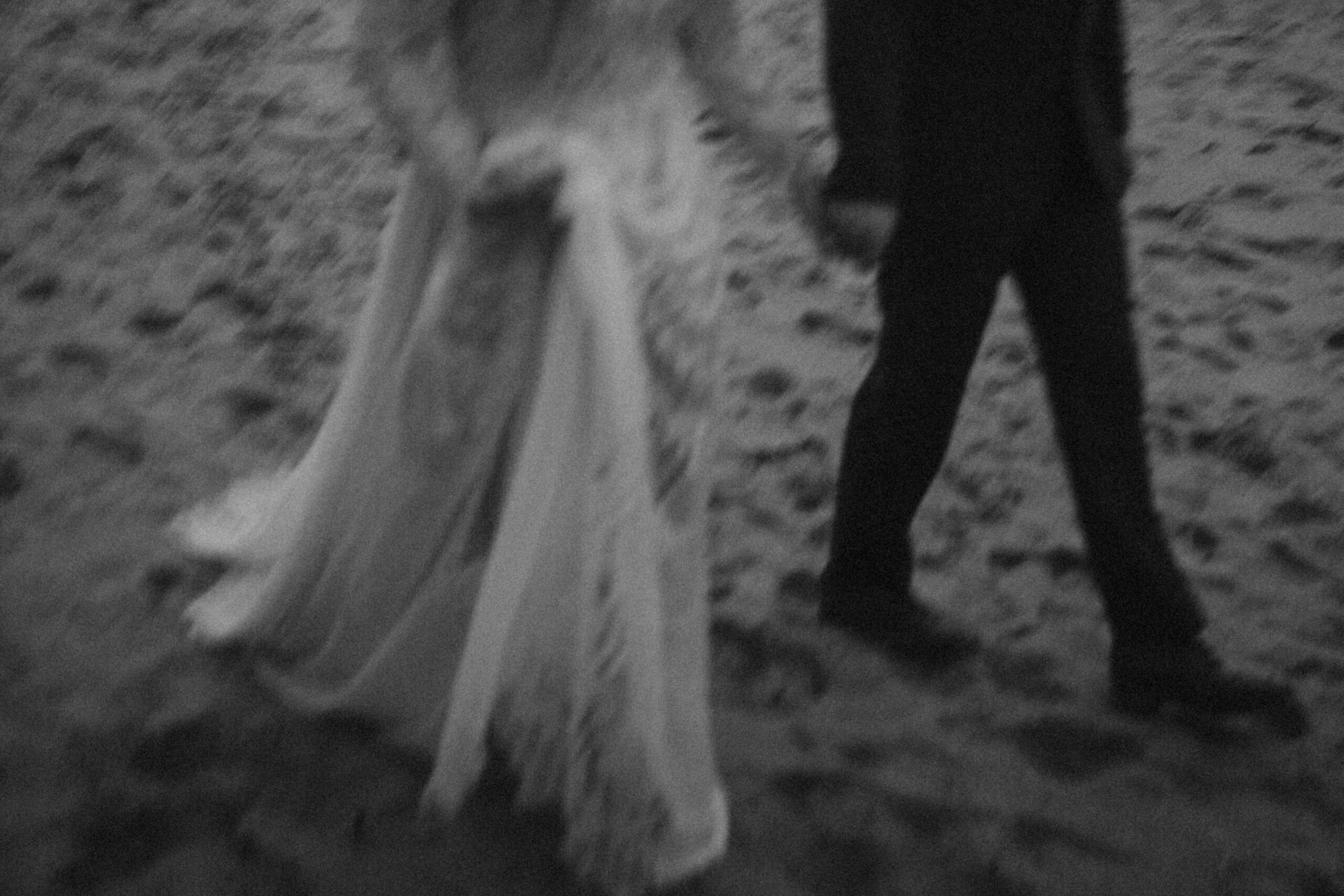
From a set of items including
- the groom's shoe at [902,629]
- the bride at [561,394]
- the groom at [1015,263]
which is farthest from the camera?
the groom's shoe at [902,629]

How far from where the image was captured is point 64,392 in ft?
11.6

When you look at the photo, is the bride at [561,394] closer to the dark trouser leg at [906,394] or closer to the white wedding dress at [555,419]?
the white wedding dress at [555,419]

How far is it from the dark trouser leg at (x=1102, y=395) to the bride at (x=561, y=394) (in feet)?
1.73

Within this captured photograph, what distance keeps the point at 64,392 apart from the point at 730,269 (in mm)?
1983

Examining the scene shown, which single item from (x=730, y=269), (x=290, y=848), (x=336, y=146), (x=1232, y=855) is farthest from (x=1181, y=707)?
(x=336, y=146)

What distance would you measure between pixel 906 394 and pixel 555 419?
797 millimetres

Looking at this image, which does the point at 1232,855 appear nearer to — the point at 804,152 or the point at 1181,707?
the point at 1181,707

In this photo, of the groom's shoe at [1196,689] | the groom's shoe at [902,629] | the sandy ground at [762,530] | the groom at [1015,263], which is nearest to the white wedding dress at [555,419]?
the sandy ground at [762,530]

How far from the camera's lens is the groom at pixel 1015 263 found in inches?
84.7

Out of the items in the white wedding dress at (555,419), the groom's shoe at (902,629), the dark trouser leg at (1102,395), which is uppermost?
the white wedding dress at (555,419)

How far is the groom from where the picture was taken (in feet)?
7.06

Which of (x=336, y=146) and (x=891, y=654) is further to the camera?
(x=336, y=146)

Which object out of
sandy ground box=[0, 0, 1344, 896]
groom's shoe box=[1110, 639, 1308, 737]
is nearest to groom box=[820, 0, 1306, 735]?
groom's shoe box=[1110, 639, 1308, 737]

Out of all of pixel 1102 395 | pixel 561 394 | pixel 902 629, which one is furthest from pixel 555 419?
pixel 902 629
